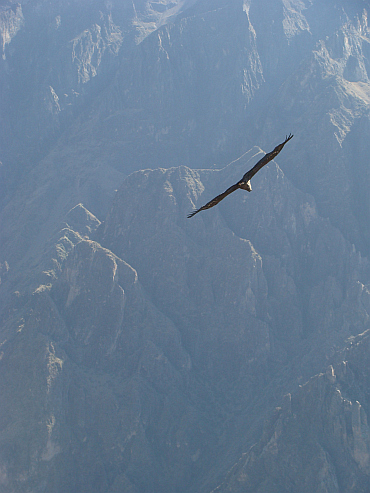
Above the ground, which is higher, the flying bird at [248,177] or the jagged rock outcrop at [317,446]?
the flying bird at [248,177]

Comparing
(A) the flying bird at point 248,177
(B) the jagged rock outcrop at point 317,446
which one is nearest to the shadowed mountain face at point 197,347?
(B) the jagged rock outcrop at point 317,446

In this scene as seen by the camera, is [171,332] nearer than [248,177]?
No

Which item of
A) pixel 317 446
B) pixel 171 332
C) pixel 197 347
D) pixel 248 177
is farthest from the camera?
pixel 197 347

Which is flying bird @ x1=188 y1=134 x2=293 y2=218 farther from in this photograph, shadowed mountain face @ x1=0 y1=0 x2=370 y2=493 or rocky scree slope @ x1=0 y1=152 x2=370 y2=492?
rocky scree slope @ x1=0 y1=152 x2=370 y2=492

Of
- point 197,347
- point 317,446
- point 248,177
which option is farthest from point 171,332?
point 248,177

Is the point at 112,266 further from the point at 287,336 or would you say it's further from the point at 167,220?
the point at 287,336

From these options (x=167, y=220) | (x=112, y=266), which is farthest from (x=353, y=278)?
(x=112, y=266)

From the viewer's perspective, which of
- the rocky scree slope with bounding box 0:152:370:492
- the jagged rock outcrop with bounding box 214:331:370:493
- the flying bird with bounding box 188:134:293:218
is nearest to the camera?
the flying bird with bounding box 188:134:293:218

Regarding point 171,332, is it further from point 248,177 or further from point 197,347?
point 248,177

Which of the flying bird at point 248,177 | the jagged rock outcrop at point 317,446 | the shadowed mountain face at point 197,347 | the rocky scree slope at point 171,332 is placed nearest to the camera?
the flying bird at point 248,177

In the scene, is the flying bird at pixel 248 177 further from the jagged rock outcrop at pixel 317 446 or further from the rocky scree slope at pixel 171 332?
the rocky scree slope at pixel 171 332

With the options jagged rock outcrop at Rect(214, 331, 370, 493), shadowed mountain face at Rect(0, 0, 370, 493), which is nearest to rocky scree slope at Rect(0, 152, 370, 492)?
shadowed mountain face at Rect(0, 0, 370, 493)

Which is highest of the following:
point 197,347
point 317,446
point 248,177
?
point 248,177

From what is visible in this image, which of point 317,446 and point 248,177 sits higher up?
point 248,177
